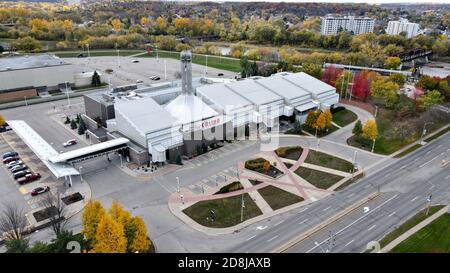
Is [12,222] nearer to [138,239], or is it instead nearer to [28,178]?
[138,239]

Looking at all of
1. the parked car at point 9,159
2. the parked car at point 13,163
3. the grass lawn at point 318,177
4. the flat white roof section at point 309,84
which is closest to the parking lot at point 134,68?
the flat white roof section at point 309,84

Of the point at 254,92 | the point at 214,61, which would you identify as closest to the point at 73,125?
the point at 254,92

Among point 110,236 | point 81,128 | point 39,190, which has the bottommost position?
point 39,190

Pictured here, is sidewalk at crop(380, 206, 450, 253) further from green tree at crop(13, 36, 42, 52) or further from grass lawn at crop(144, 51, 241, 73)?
green tree at crop(13, 36, 42, 52)

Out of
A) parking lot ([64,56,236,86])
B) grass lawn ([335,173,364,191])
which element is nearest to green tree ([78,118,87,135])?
parking lot ([64,56,236,86])

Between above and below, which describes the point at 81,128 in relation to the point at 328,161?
above

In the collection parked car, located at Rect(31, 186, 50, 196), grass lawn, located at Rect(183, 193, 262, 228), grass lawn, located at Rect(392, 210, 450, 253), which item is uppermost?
parked car, located at Rect(31, 186, 50, 196)
